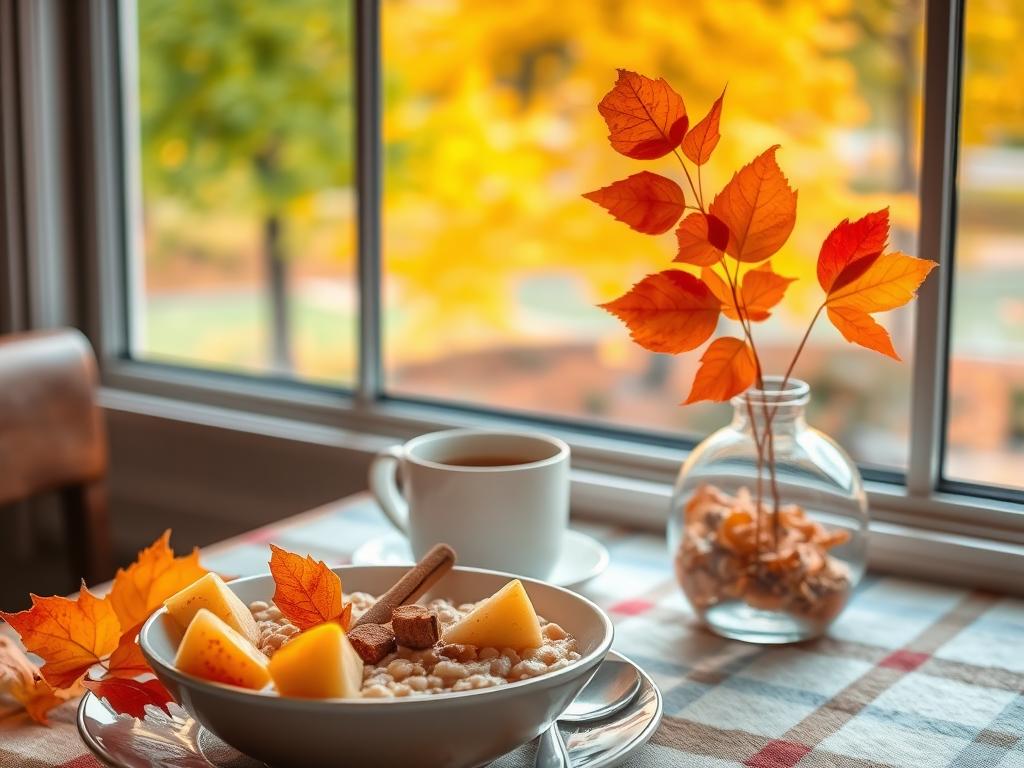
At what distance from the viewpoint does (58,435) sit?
4.33 feet

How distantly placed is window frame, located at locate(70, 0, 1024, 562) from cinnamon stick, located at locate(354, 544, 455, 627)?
1.53ft

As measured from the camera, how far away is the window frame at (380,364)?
1023 millimetres

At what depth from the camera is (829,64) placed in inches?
173

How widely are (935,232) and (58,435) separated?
0.93 metres

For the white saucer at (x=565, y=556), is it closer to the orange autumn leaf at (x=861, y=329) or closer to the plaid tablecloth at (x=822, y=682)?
the plaid tablecloth at (x=822, y=682)

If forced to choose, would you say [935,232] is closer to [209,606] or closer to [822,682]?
[822,682]

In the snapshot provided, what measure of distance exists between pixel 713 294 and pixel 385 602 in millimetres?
289

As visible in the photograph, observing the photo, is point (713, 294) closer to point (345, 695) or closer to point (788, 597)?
point (788, 597)

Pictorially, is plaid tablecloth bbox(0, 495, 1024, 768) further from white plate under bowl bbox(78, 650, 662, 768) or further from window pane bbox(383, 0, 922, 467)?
window pane bbox(383, 0, 922, 467)

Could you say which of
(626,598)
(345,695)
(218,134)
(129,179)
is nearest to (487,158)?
(218,134)

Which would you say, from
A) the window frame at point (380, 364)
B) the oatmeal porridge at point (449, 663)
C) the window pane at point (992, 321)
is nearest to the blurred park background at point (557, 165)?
the window pane at point (992, 321)

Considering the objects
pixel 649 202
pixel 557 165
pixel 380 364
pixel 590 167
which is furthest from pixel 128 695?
pixel 557 165

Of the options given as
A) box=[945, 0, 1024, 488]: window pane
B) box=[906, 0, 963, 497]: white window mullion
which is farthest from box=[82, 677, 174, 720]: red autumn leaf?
box=[945, 0, 1024, 488]: window pane

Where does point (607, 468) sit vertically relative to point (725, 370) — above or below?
below
